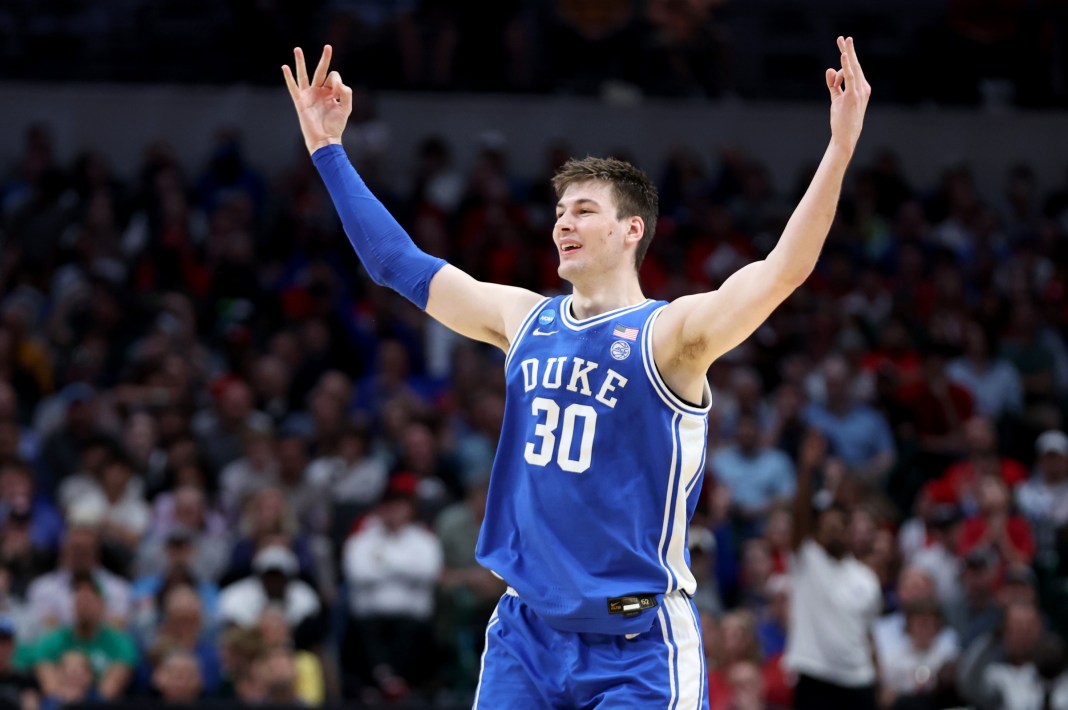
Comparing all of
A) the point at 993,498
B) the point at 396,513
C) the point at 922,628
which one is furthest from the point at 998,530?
the point at 396,513

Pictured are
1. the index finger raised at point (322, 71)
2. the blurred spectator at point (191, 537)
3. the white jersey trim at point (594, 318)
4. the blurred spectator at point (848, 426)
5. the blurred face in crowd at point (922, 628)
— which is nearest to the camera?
the white jersey trim at point (594, 318)

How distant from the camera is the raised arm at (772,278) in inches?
194

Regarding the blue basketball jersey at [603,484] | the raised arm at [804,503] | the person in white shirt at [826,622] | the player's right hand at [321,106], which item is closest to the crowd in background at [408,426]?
the raised arm at [804,503]

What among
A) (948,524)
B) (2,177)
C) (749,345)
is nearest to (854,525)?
(948,524)

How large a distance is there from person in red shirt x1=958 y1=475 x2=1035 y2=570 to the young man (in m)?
7.83

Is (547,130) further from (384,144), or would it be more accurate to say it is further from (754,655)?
(754,655)

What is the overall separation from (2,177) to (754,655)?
34.9ft

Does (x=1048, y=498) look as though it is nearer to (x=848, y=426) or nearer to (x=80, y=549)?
(x=848, y=426)

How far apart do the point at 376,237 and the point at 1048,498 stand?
29.8ft

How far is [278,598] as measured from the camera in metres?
11.5

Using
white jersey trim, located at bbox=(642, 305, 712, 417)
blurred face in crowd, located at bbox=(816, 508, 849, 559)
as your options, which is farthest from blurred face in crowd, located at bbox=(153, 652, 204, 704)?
white jersey trim, located at bbox=(642, 305, 712, 417)

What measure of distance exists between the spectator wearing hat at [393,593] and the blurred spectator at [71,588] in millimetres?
1657

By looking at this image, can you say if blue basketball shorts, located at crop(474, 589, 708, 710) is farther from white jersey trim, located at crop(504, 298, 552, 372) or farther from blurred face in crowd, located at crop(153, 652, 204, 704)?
blurred face in crowd, located at crop(153, 652, 204, 704)

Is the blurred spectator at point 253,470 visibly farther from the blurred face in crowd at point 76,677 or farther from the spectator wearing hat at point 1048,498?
the spectator wearing hat at point 1048,498
